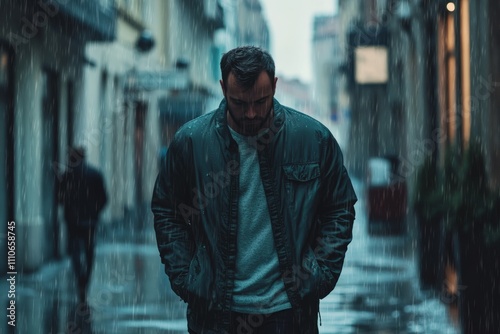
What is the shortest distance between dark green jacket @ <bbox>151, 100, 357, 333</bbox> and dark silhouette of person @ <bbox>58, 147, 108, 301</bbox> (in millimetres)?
6485

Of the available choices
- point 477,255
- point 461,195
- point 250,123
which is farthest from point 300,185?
point 461,195

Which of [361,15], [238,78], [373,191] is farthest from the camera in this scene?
[361,15]

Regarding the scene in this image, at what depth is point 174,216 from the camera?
13.0 feet

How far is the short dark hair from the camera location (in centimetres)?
363

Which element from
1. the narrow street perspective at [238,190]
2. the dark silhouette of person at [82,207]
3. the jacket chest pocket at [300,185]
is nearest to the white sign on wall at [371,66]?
the narrow street perspective at [238,190]

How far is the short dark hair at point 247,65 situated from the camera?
11.9 feet

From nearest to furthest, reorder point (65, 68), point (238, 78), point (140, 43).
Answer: point (238, 78)
point (65, 68)
point (140, 43)

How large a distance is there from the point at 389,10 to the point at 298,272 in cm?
1980

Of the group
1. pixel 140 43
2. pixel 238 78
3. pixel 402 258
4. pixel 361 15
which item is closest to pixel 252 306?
pixel 238 78

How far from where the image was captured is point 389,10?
22906 mm

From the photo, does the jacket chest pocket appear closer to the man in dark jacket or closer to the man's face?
the man in dark jacket

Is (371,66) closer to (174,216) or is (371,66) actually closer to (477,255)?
(477,255)

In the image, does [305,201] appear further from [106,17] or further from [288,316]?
[106,17]

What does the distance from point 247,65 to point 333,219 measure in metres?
0.70
